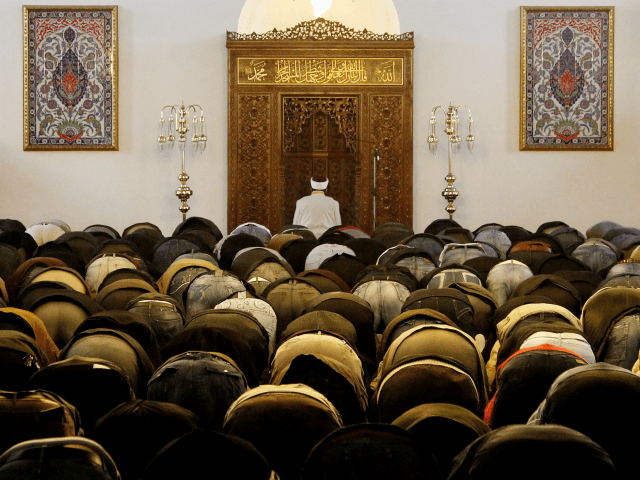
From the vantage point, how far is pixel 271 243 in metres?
6.77

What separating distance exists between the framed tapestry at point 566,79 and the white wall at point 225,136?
13 cm

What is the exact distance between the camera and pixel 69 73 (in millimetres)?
10352

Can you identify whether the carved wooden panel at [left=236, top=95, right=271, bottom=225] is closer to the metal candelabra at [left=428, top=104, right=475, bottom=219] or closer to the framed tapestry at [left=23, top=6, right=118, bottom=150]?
the framed tapestry at [left=23, top=6, right=118, bottom=150]

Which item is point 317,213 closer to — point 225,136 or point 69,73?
point 225,136

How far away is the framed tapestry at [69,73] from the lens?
1033 cm

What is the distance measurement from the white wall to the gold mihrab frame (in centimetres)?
20

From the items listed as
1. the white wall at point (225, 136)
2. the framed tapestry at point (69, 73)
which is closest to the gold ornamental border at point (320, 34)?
the white wall at point (225, 136)

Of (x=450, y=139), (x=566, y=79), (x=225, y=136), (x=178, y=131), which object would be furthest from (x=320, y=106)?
(x=566, y=79)

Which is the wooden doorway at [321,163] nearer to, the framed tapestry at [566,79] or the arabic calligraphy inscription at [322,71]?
the arabic calligraphy inscription at [322,71]

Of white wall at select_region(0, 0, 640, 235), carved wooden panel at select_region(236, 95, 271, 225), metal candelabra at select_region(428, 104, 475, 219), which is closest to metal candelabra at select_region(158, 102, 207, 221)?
white wall at select_region(0, 0, 640, 235)

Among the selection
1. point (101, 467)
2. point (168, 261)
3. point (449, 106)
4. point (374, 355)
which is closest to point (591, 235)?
point (449, 106)

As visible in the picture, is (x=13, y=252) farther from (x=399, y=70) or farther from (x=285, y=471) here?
(x=399, y=70)

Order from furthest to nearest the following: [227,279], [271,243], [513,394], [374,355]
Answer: [271,243] → [227,279] → [374,355] → [513,394]

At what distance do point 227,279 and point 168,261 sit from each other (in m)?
1.90
